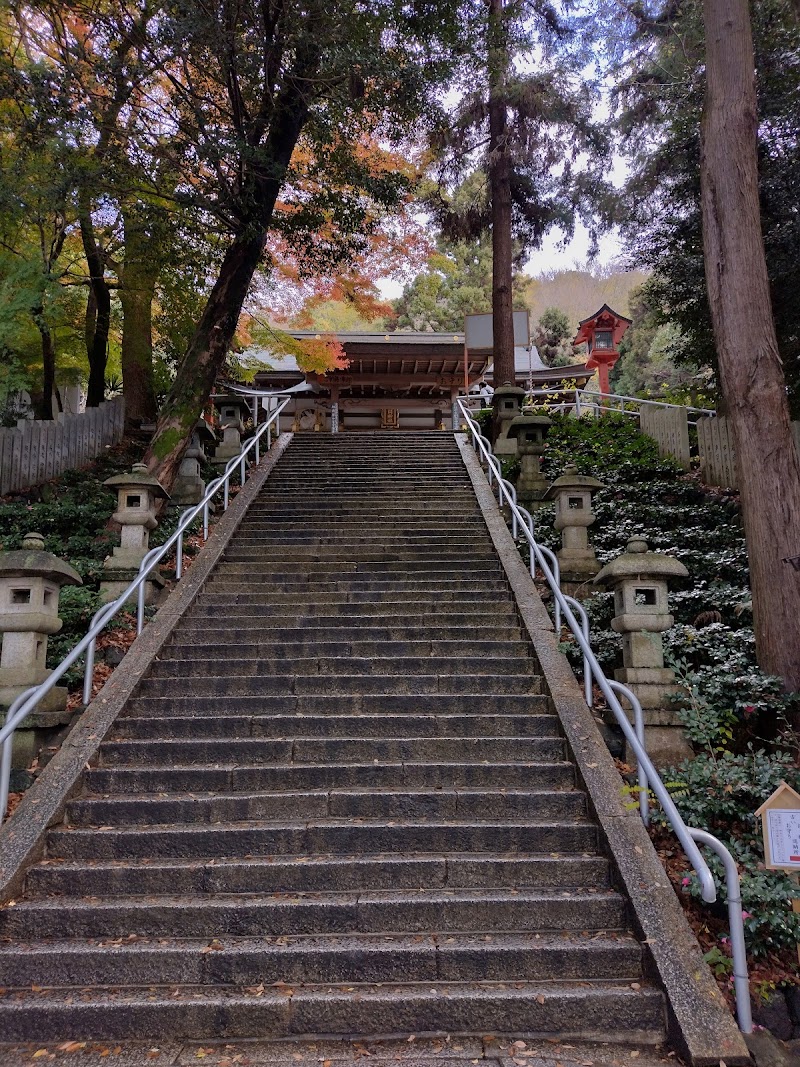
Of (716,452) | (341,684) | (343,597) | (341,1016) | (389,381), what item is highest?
(389,381)

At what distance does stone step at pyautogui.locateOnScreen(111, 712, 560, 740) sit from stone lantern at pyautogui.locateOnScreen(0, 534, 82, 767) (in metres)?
0.52

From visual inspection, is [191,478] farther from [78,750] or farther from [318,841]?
[318,841]

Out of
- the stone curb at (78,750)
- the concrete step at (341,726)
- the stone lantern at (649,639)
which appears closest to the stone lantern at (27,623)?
the stone curb at (78,750)

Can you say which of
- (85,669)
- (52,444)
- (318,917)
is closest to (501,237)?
(52,444)

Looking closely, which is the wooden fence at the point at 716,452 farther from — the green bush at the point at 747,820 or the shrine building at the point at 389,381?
the shrine building at the point at 389,381

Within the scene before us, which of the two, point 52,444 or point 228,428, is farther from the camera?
point 52,444

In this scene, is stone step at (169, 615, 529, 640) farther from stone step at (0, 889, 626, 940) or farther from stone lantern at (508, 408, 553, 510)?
stone lantern at (508, 408, 553, 510)

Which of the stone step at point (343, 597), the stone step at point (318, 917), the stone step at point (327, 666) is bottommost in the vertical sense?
the stone step at point (318, 917)

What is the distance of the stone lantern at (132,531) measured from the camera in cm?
707

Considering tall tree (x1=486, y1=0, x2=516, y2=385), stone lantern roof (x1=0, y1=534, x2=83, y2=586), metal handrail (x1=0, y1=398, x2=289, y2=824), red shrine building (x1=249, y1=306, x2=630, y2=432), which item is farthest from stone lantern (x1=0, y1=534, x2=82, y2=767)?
red shrine building (x1=249, y1=306, x2=630, y2=432)

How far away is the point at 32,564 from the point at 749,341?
5826mm

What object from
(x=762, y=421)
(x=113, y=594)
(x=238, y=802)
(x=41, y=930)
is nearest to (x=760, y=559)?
(x=762, y=421)

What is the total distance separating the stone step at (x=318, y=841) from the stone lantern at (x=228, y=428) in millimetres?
8063

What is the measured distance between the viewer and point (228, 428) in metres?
11.6
